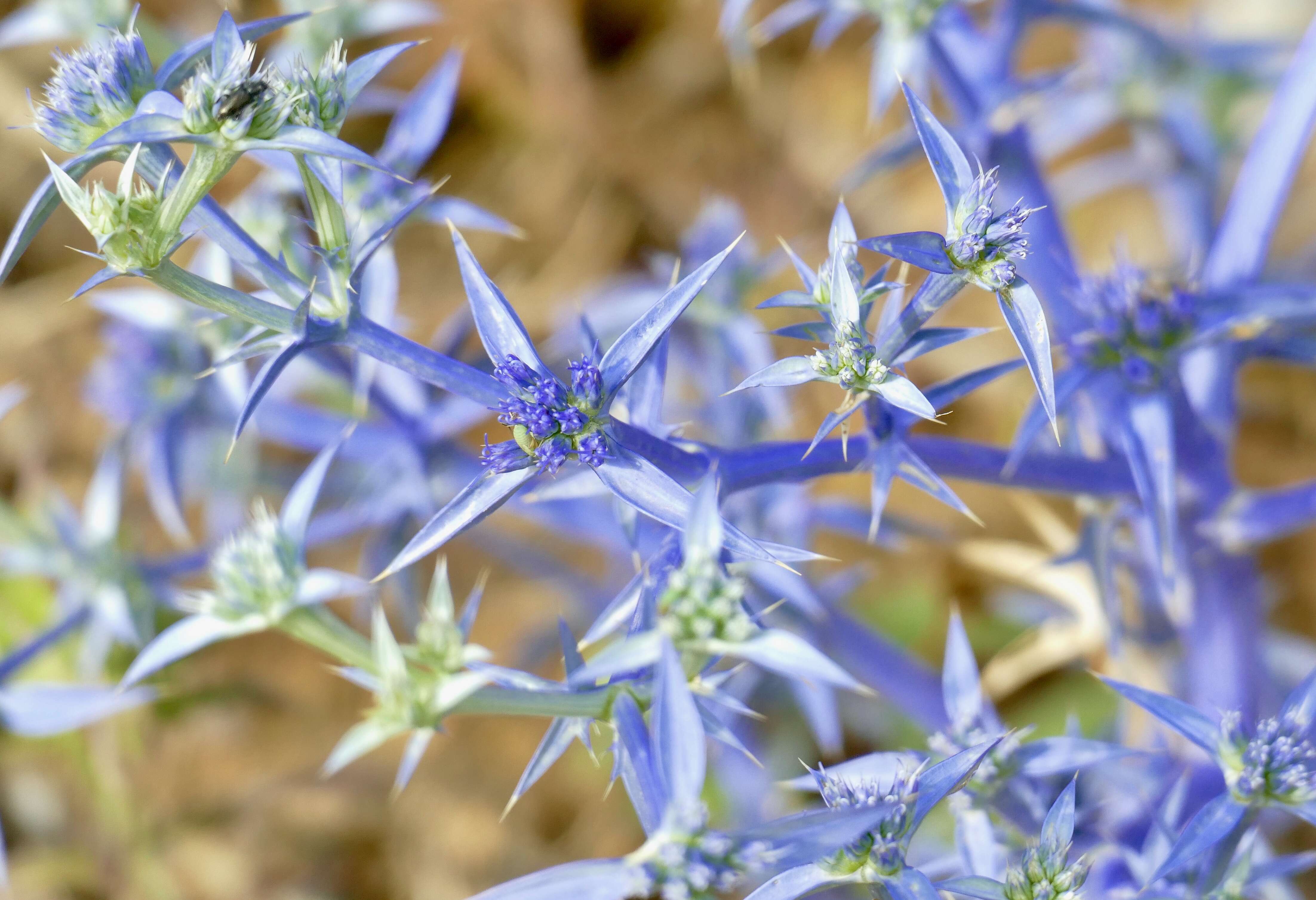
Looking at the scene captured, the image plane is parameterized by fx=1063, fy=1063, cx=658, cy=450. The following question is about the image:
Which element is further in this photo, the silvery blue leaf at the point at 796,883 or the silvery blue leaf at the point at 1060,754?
the silvery blue leaf at the point at 1060,754

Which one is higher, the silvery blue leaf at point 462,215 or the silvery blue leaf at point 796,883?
the silvery blue leaf at point 462,215

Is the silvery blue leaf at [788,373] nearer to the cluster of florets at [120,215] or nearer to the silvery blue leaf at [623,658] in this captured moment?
the silvery blue leaf at [623,658]

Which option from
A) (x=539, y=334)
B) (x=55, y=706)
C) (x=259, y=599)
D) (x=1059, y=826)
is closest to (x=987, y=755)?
(x=1059, y=826)

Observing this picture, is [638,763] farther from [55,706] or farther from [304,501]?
[55,706]

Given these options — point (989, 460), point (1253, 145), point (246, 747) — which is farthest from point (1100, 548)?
point (246, 747)

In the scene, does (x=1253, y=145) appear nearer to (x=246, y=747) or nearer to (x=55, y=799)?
(x=246, y=747)

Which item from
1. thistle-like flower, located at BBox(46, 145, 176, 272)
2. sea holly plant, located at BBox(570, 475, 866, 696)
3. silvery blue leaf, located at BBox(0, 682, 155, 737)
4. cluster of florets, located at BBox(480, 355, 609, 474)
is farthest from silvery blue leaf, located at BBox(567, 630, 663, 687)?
silvery blue leaf, located at BBox(0, 682, 155, 737)

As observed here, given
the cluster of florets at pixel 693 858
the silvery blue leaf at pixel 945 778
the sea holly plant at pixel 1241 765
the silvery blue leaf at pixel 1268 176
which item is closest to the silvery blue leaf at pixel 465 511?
the cluster of florets at pixel 693 858
